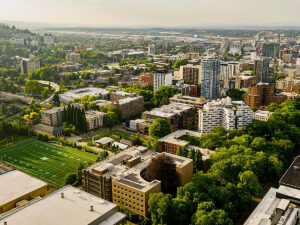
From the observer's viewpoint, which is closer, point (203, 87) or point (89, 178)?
point (89, 178)

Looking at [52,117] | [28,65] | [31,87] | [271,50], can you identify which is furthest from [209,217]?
[271,50]

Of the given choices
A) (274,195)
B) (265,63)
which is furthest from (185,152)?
(265,63)

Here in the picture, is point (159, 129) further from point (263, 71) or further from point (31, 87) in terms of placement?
Result: point (263, 71)

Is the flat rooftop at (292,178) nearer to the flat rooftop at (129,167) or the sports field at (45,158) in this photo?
the flat rooftop at (129,167)

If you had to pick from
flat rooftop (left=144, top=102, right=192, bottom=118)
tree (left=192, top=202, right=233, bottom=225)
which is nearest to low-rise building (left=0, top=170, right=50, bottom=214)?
tree (left=192, top=202, right=233, bottom=225)

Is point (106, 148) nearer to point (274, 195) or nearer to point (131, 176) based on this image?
point (131, 176)
